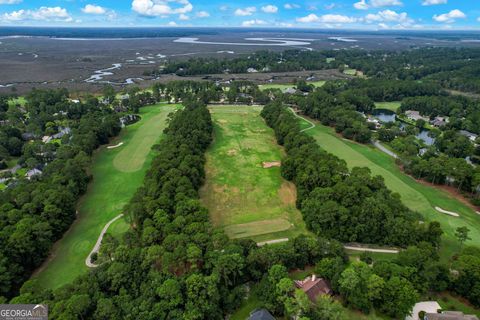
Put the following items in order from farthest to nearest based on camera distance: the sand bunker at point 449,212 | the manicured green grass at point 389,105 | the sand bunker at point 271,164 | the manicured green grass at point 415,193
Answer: the manicured green grass at point 389,105 → the sand bunker at point 271,164 → the sand bunker at point 449,212 → the manicured green grass at point 415,193

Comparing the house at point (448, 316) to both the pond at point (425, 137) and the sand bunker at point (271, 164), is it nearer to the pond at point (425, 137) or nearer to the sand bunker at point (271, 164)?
the sand bunker at point (271, 164)

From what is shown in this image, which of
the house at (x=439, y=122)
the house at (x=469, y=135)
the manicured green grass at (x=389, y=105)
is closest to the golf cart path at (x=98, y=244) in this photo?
the house at (x=469, y=135)

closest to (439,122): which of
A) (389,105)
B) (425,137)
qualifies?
(425,137)

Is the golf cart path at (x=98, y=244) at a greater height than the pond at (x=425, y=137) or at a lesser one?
lesser

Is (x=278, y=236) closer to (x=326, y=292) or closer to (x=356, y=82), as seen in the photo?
(x=326, y=292)

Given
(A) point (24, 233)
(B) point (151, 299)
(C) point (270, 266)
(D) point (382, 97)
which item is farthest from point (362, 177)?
(D) point (382, 97)
